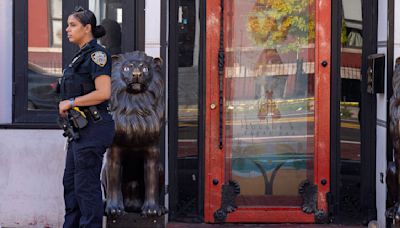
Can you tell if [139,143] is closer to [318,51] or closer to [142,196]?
[142,196]

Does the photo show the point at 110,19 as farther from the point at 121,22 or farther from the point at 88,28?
the point at 88,28

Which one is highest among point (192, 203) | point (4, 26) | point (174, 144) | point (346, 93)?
point (4, 26)

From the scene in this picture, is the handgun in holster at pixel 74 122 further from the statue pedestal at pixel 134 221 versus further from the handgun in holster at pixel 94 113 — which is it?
the statue pedestal at pixel 134 221

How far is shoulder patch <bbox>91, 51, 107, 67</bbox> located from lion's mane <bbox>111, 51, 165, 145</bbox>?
0.54m

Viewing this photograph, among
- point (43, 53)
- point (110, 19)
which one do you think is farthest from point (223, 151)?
point (43, 53)

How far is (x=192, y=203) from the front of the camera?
7.29 metres

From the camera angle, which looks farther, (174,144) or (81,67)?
(174,144)

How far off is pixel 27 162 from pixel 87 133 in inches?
68.1

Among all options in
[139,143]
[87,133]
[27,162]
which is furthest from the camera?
[27,162]

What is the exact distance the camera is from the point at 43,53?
285 inches

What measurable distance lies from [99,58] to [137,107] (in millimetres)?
634

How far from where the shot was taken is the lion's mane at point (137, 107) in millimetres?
6016

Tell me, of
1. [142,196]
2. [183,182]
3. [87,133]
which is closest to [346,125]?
[183,182]

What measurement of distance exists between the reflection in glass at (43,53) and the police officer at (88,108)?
62.7 inches
